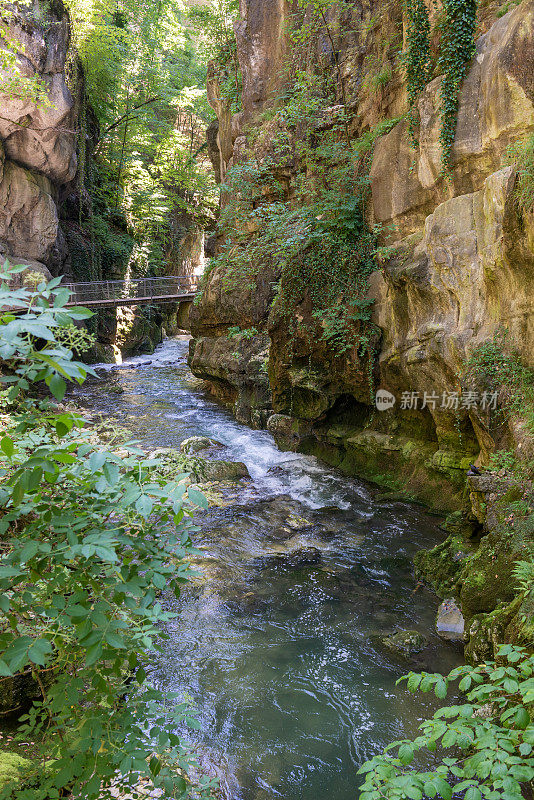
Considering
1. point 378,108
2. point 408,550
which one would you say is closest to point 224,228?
point 378,108

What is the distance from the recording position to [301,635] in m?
5.51

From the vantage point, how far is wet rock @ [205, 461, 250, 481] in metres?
9.95

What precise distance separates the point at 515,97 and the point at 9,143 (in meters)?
16.0

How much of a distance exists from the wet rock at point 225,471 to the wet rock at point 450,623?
17.2ft

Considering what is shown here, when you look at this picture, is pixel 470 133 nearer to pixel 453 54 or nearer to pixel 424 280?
pixel 453 54

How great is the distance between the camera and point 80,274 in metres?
22.0

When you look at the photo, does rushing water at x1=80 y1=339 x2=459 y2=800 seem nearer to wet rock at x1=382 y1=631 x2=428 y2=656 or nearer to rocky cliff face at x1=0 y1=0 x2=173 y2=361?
wet rock at x1=382 y1=631 x2=428 y2=656

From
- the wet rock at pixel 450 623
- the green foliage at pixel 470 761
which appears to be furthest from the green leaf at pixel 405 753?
the wet rock at pixel 450 623

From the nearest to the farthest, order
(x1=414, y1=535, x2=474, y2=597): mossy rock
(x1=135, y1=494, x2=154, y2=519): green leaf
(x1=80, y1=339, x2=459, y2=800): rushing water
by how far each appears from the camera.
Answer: (x1=135, y1=494, x2=154, y2=519): green leaf → (x1=80, y1=339, x2=459, y2=800): rushing water → (x1=414, y1=535, x2=474, y2=597): mossy rock

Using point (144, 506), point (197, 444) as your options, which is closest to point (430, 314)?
point (197, 444)

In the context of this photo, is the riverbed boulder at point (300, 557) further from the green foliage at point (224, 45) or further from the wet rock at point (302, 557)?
the green foliage at point (224, 45)

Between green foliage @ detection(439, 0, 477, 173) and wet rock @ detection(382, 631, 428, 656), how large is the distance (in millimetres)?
6624

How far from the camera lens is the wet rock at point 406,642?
511cm

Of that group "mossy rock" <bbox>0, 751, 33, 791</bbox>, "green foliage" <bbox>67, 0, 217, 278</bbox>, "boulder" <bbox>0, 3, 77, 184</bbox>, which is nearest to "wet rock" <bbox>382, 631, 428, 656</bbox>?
"mossy rock" <bbox>0, 751, 33, 791</bbox>
